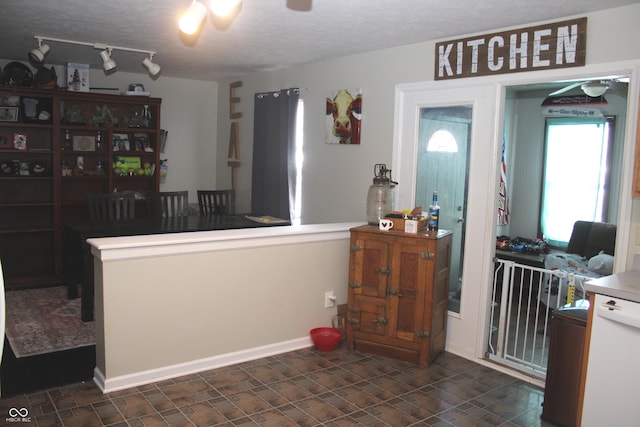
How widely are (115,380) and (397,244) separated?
77.6 inches

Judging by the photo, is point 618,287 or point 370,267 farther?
point 370,267

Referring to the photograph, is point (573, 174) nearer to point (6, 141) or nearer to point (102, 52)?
point (102, 52)

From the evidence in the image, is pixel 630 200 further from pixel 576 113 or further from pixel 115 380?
pixel 115 380

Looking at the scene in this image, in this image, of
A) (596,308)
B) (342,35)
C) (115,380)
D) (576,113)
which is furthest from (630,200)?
(115,380)

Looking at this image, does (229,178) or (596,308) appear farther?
(229,178)

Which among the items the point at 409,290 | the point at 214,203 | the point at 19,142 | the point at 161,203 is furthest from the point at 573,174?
the point at 19,142

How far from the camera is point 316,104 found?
505 cm

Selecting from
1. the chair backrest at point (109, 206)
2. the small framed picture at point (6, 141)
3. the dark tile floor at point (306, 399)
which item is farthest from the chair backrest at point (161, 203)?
the dark tile floor at point (306, 399)

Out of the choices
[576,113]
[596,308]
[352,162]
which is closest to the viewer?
[596,308]

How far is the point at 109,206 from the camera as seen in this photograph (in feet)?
16.2

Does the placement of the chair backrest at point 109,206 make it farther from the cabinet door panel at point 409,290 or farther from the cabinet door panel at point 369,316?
the cabinet door panel at point 409,290

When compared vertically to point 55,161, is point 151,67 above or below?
above

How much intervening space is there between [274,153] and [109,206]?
171 centimetres

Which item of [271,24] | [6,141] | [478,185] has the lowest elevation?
[478,185]
